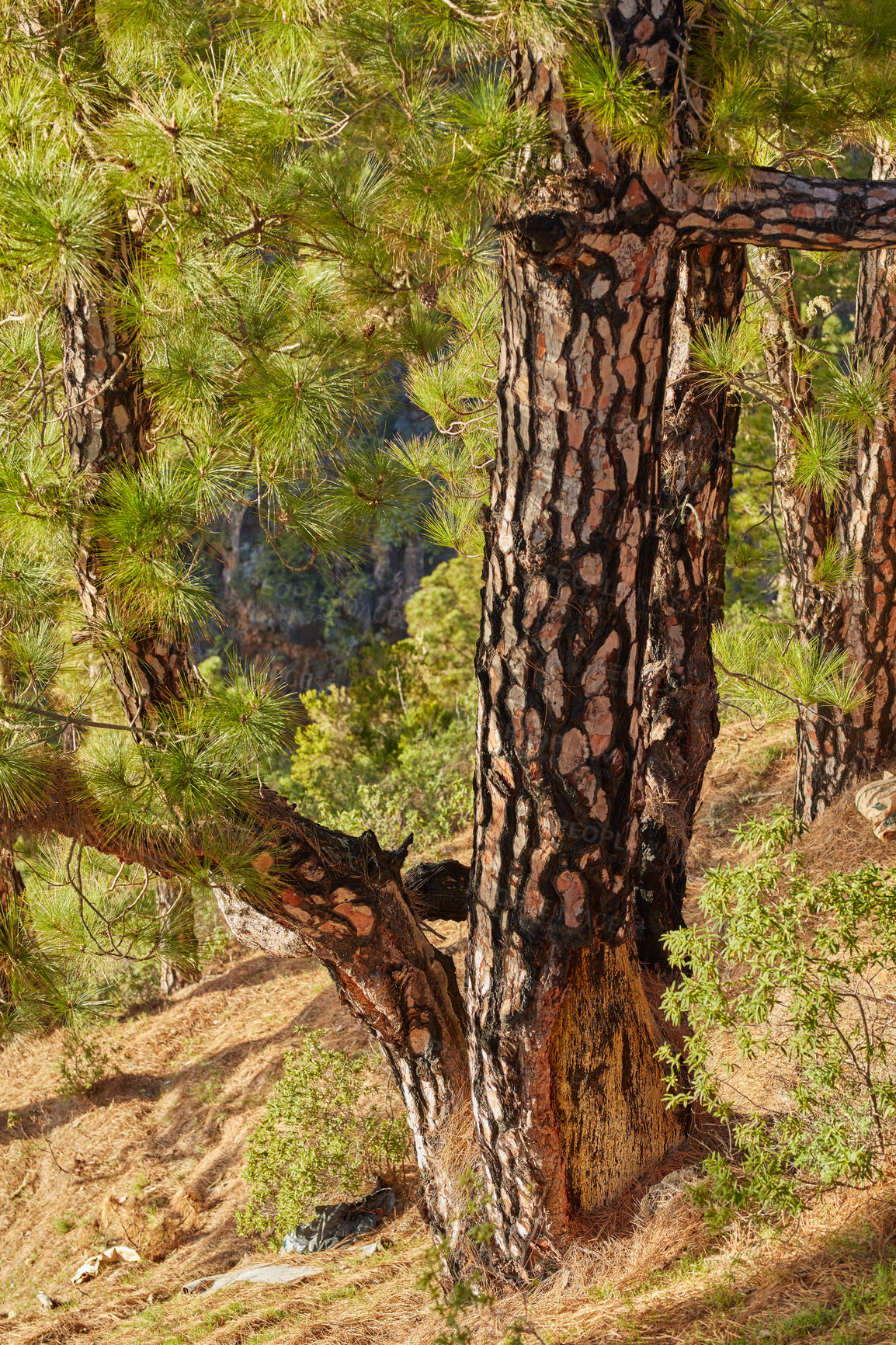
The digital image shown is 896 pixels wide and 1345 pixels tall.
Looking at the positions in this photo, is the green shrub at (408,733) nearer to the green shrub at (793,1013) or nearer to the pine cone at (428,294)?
the pine cone at (428,294)

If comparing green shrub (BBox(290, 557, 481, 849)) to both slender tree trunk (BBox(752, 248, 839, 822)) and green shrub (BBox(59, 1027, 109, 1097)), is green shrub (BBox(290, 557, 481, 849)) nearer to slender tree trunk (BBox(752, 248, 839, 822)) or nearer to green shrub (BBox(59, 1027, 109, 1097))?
green shrub (BBox(59, 1027, 109, 1097))

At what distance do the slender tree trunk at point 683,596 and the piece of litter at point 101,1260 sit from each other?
305cm

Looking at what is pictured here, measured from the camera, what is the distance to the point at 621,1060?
2.62 meters

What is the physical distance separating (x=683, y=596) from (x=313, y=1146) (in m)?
2.60

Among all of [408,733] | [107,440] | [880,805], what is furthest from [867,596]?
[408,733]

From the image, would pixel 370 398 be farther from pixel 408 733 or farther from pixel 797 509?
pixel 408 733

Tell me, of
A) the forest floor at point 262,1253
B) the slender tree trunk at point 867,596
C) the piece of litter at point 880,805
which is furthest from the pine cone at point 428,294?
the piece of litter at point 880,805

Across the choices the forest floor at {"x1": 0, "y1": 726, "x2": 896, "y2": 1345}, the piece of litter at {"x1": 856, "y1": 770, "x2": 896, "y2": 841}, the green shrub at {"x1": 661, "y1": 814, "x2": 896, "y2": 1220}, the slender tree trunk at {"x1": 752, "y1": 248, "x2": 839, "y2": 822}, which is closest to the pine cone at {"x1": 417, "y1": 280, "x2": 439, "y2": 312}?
the slender tree trunk at {"x1": 752, "y1": 248, "x2": 839, "y2": 822}

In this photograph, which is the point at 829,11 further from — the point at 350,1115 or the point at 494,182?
the point at 350,1115

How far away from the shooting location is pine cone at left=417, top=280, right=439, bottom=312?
9.47 ft

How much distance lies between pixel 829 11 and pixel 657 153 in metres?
0.85

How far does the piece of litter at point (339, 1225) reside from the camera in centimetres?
376

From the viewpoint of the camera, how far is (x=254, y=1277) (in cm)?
362

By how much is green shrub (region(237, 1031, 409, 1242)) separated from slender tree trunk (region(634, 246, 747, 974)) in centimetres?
165
